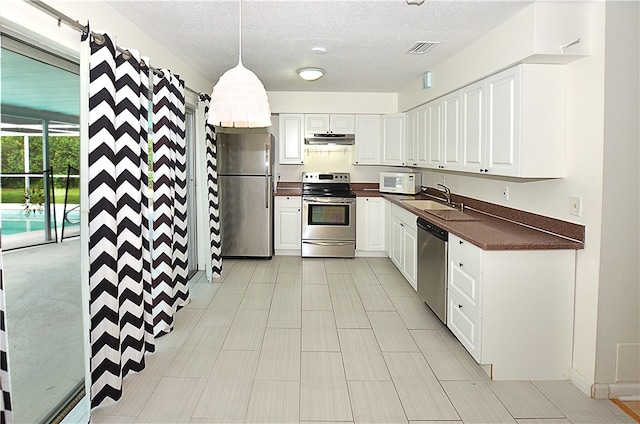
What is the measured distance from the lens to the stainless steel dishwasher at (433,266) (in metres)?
3.79

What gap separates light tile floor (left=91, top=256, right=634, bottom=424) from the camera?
2.60 m

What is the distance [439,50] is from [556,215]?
192 centimetres

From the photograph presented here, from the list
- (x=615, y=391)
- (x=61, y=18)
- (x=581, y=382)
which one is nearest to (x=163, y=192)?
(x=61, y=18)

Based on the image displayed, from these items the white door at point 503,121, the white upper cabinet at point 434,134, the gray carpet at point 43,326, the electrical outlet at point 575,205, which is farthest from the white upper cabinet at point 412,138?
the gray carpet at point 43,326

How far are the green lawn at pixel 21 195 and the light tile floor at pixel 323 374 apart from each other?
1.20m

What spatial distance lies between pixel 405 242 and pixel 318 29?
260 centimetres

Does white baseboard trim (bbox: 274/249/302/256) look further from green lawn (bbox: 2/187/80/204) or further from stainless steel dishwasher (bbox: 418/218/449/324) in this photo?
green lawn (bbox: 2/187/80/204)

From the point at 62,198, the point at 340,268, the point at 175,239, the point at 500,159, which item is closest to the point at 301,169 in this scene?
the point at 340,268

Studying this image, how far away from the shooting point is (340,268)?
616 cm

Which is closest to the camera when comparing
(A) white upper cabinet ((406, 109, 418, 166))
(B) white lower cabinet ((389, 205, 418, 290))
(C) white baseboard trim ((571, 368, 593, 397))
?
(C) white baseboard trim ((571, 368, 593, 397))

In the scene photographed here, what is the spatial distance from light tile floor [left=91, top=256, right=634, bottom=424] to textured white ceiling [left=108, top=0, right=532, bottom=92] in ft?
7.89

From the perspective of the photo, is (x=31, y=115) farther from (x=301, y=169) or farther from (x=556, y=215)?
(x=301, y=169)

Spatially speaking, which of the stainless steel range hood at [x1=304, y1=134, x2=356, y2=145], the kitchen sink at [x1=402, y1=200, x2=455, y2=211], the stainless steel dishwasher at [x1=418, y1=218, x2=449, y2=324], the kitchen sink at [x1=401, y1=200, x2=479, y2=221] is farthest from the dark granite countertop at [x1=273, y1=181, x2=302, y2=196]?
the stainless steel dishwasher at [x1=418, y1=218, x2=449, y2=324]

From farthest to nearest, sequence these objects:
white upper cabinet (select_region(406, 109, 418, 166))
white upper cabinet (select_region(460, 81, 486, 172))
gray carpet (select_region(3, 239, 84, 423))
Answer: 1. white upper cabinet (select_region(406, 109, 418, 166))
2. white upper cabinet (select_region(460, 81, 486, 172))
3. gray carpet (select_region(3, 239, 84, 423))
